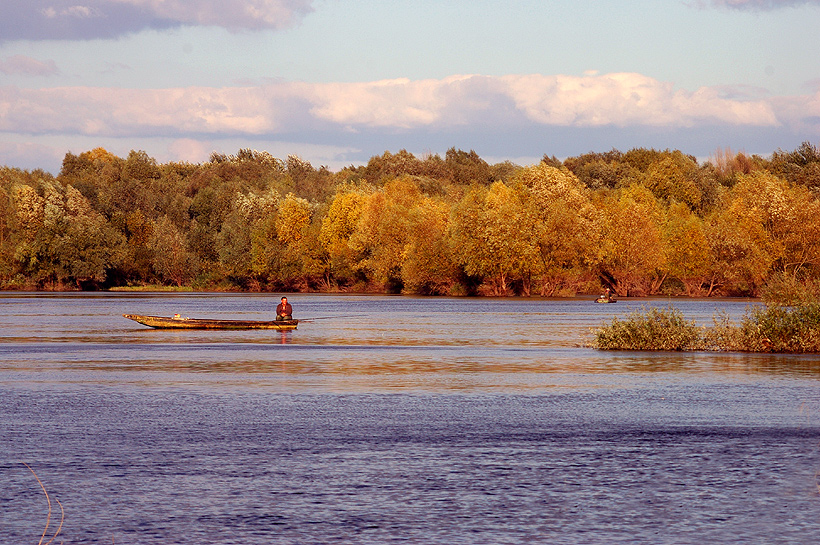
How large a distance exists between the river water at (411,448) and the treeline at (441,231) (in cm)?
7639

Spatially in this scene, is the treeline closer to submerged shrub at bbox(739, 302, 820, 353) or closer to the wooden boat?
submerged shrub at bbox(739, 302, 820, 353)

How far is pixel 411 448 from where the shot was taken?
23469 mm

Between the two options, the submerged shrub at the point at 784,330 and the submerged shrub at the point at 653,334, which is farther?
the submerged shrub at the point at 653,334

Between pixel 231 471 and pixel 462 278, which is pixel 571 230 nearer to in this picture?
pixel 462 278

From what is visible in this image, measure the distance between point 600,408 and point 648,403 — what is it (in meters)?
2.04

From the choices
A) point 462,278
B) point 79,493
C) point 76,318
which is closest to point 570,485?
point 79,493

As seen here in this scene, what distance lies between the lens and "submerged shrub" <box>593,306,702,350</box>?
50375 mm

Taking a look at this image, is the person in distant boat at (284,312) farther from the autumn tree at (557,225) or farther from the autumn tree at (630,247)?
the autumn tree at (630,247)

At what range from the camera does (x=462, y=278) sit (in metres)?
142

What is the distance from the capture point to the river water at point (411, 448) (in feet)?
53.7

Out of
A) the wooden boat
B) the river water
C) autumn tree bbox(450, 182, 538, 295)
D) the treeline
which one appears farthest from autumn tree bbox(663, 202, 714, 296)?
the river water

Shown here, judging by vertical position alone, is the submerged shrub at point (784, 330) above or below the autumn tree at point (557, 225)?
below

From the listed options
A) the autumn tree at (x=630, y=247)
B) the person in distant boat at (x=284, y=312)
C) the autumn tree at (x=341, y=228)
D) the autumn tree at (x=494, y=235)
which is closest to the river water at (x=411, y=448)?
the person in distant boat at (x=284, y=312)

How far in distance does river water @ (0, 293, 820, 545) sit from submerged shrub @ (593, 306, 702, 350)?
1235 millimetres
